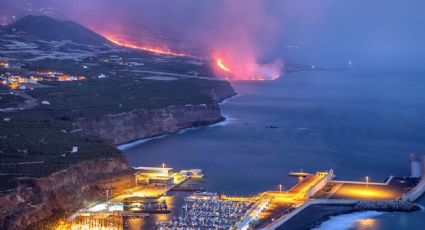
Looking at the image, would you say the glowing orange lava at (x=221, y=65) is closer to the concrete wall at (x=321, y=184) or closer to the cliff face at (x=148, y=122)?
the cliff face at (x=148, y=122)

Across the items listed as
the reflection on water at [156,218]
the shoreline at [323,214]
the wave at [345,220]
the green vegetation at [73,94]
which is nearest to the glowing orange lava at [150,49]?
the green vegetation at [73,94]

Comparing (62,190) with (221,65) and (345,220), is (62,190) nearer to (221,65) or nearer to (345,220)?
(345,220)

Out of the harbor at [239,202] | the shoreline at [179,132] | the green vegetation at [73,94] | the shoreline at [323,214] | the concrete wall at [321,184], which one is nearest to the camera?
the harbor at [239,202]

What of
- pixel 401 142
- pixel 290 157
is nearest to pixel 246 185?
pixel 290 157

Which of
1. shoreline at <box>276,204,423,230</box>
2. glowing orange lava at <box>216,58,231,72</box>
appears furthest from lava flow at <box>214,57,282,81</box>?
shoreline at <box>276,204,423,230</box>

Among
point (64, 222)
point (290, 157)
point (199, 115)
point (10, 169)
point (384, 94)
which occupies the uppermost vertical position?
point (384, 94)

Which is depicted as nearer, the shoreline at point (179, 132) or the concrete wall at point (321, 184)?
the concrete wall at point (321, 184)

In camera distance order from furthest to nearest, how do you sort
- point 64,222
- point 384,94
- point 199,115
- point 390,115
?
point 384,94, point 390,115, point 199,115, point 64,222

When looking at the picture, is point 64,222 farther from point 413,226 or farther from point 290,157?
point 290,157
